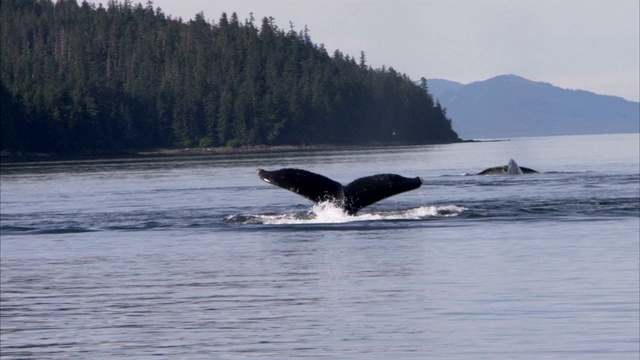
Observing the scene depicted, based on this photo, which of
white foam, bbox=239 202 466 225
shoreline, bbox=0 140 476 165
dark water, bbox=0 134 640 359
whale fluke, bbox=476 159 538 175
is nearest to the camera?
dark water, bbox=0 134 640 359

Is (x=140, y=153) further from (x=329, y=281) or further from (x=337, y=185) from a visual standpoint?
(x=329, y=281)

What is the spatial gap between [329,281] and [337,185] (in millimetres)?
7583

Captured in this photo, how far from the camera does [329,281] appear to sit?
20609 millimetres

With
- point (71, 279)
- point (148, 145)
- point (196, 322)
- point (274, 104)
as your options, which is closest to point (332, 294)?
point (196, 322)

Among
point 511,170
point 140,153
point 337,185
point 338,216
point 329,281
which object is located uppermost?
point 337,185

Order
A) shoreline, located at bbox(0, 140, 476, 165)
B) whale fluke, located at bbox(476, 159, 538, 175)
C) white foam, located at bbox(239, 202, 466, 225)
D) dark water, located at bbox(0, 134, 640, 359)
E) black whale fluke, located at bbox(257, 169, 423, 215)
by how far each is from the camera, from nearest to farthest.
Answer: dark water, located at bbox(0, 134, 640, 359), black whale fluke, located at bbox(257, 169, 423, 215), white foam, located at bbox(239, 202, 466, 225), whale fluke, located at bbox(476, 159, 538, 175), shoreline, located at bbox(0, 140, 476, 165)

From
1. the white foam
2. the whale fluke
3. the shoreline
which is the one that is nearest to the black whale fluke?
the white foam

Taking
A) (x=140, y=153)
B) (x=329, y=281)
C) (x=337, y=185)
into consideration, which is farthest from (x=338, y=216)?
(x=140, y=153)

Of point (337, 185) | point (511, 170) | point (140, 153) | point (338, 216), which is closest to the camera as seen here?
point (337, 185)

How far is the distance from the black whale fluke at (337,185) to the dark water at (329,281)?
805 mm

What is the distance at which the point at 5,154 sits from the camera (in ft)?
452

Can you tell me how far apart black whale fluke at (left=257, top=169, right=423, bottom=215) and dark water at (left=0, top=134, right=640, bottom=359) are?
805 mm

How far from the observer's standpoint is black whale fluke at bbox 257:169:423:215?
26.7 meters

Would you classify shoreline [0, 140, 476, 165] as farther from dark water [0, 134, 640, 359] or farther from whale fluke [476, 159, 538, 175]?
dark water [0, 134, 640, 359]
